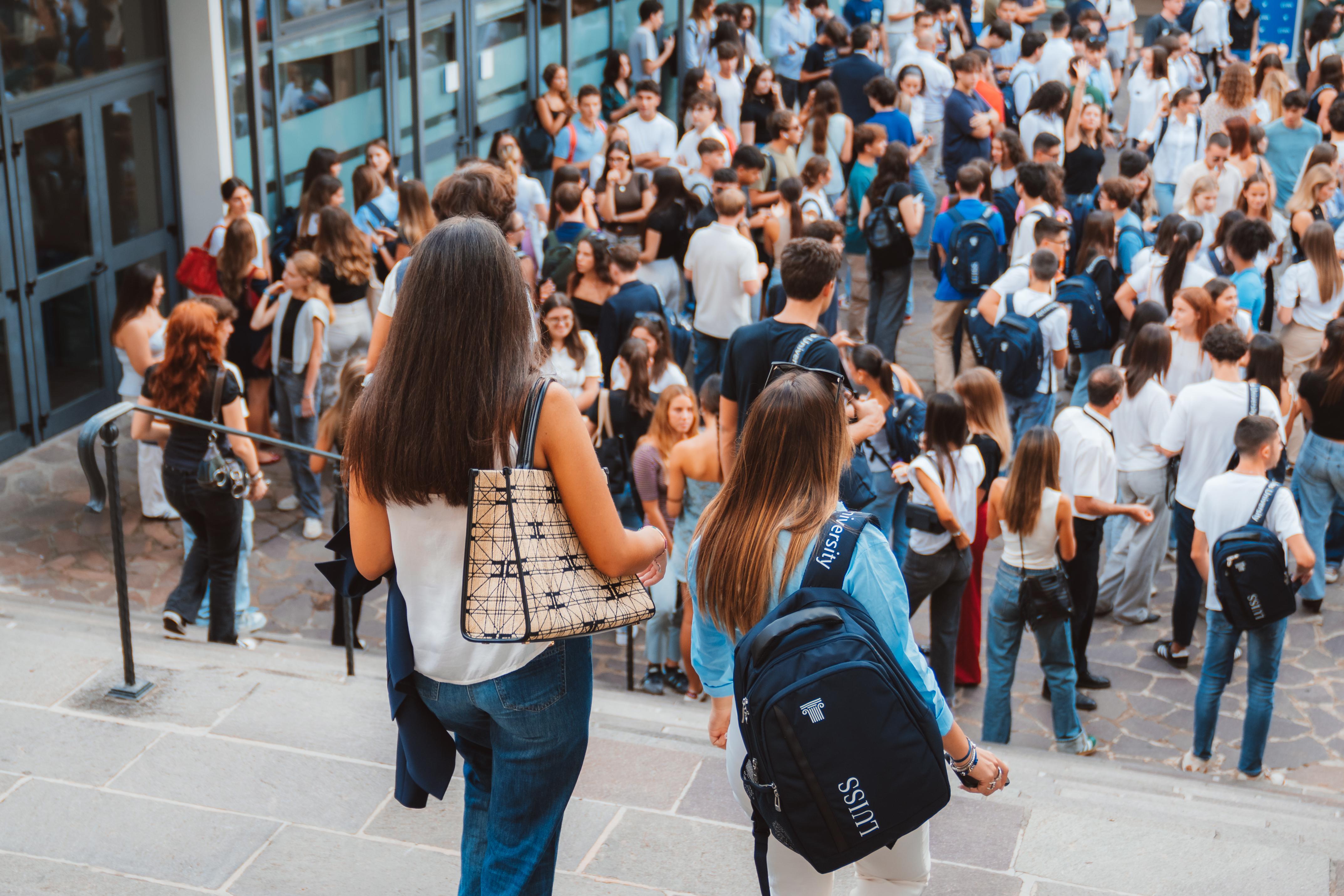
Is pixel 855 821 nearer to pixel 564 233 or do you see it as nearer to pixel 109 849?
pixel 109 849

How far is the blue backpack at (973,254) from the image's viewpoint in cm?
921

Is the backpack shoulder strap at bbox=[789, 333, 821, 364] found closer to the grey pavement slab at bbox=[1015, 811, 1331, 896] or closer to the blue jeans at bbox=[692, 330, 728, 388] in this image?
the grey pavement slab at bbox=[1015, 811, 1331, 896]

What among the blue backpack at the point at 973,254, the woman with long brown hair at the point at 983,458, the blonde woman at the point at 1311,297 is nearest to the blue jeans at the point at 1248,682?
the woman with long brown hair at the point at 983,458

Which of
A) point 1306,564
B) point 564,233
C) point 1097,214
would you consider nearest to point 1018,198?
point 1097,214

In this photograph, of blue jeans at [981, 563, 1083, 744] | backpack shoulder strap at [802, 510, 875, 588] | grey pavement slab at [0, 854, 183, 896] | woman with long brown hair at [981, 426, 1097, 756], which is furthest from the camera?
blue jeans at [981, 563, 1083, 744]

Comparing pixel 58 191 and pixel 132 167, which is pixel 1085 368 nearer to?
pixel 132 167

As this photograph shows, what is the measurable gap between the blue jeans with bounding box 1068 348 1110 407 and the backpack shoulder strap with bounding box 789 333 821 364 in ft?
10.7

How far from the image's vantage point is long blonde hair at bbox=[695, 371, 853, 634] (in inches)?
Answer: 108

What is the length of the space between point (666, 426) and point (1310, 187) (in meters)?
5.94

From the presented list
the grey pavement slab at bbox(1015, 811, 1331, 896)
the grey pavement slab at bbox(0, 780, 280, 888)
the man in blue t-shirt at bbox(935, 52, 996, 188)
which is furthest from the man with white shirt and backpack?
the man in blue t-shirt at bbox(935, 52, 996, 188)

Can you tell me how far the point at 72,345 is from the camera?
964 cm

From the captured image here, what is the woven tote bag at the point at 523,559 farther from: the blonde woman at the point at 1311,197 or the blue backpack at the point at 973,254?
the blonde woman at the point at 1311,197

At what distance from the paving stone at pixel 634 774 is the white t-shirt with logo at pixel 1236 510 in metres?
2.75

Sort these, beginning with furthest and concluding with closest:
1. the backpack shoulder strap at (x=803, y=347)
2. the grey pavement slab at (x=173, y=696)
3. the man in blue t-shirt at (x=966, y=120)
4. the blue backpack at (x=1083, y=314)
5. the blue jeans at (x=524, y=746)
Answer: the man in blue t-shirt at (x=966, y=120), the blue backpack at (x=1083, y=314), the backpack shoulder strap at (x=803, y=347), the grey pavement slab at (x=173, y=696), the blue jeans at (x=524, y=746)
